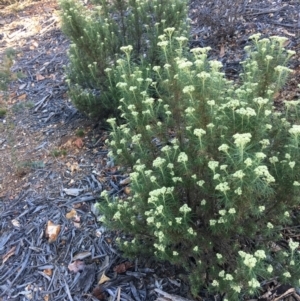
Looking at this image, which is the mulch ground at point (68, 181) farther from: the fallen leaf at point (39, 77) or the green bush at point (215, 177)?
the green bush at point (215, 177)

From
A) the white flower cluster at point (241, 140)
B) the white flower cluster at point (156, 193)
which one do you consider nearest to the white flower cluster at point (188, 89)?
the white flower cluster at point (241, 140)

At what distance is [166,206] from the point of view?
2.31m

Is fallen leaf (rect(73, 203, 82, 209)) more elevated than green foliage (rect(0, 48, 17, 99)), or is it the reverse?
fallen leaf (rect(73, 203, 82, 209))

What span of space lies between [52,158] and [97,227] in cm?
122

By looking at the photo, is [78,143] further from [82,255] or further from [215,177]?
[215,177]

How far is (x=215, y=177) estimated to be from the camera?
83.7 inches

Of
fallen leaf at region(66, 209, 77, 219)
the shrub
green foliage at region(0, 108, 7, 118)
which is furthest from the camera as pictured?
the shrub

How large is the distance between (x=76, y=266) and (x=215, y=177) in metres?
1.62

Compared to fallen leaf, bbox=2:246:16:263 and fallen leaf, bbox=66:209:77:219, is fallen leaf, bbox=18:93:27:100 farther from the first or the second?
fallen leaf, bbox=2:246:16:263

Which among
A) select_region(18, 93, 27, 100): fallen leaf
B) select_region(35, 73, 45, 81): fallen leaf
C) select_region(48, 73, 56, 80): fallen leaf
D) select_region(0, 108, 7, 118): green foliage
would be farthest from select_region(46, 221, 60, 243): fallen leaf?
select_region(35, 73, 45, 81): fallen leaf

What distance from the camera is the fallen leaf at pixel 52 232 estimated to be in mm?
3438

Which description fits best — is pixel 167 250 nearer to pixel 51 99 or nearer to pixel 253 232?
pixel 253 232

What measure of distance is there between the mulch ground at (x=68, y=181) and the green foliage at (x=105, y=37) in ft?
1.39

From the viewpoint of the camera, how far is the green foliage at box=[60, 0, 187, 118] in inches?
168
